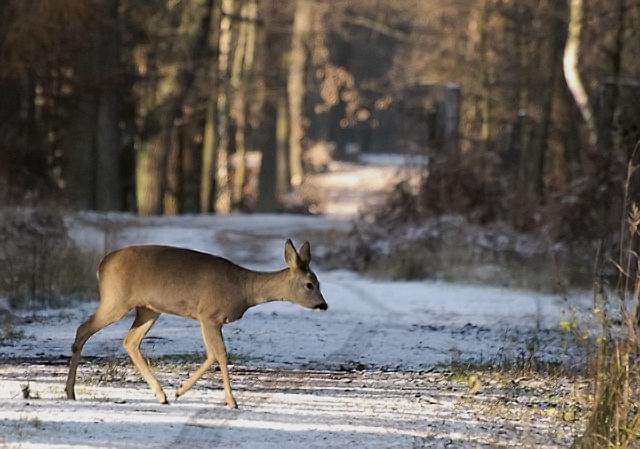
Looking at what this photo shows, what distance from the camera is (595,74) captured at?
104 ft

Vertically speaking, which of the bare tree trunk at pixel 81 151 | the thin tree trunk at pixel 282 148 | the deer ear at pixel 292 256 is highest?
the deer ear at pixel 292 256

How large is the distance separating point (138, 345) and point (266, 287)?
1.00 m

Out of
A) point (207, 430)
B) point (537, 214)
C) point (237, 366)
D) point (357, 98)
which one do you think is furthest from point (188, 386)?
point (357, 98)

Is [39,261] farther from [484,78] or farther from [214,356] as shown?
[484,78]

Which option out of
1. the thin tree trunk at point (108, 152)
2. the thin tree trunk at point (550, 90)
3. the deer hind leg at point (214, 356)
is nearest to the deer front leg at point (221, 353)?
the deer hind leg at point (214, 356)

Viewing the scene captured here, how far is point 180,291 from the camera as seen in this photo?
9750 mm

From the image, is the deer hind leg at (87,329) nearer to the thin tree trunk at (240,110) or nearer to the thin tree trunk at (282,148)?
the thin tree trunk at (240,110)

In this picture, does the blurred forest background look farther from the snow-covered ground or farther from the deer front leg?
the deer front leg

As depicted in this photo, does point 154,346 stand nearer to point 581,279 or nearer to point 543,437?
point 543,437

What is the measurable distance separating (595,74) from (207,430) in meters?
24.4

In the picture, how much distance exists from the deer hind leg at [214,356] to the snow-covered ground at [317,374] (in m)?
0.14

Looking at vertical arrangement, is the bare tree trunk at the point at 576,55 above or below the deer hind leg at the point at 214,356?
above

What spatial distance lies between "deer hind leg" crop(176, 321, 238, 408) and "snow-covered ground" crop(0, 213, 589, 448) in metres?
0.14

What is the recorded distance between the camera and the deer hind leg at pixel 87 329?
9.59 m
